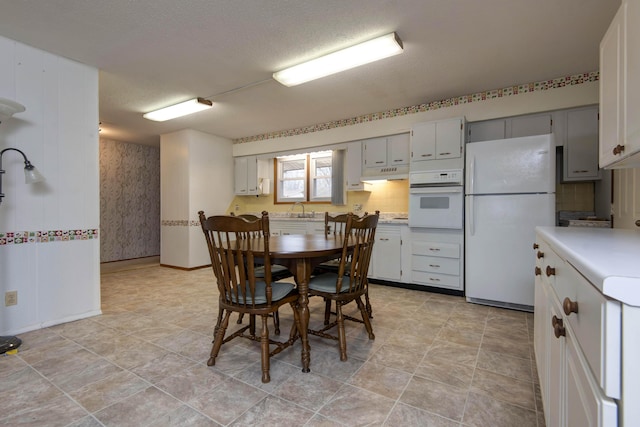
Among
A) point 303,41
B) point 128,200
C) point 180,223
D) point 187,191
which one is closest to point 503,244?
point 303,41

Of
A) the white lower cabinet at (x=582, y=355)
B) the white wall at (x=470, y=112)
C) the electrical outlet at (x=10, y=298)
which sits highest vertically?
the white wall at (x=470, y=112)

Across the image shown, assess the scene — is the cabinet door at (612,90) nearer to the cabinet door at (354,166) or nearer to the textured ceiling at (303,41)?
the textured ceiling at (303,41)

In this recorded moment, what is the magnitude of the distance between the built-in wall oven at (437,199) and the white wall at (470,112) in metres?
0.79

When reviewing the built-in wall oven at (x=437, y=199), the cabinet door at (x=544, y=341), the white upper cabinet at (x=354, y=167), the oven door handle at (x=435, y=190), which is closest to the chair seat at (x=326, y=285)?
the cabinet door at (x=544, y=341)

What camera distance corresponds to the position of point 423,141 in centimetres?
377

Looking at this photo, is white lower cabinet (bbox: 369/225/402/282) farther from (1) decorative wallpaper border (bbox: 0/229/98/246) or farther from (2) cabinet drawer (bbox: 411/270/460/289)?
(1) decorative wallpaper border (bbox: 0/229/98/246)

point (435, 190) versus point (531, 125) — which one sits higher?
point (531, 125)

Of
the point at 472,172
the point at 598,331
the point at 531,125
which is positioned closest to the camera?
the point at 598,331

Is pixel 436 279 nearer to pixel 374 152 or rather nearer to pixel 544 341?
pixel 374 152

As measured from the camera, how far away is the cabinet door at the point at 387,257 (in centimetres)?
397

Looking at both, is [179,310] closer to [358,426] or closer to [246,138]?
[358,426]

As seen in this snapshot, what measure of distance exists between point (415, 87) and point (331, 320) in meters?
2.74

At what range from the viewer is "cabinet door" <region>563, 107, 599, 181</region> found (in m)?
3.07

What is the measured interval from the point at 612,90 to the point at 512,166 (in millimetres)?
1674
